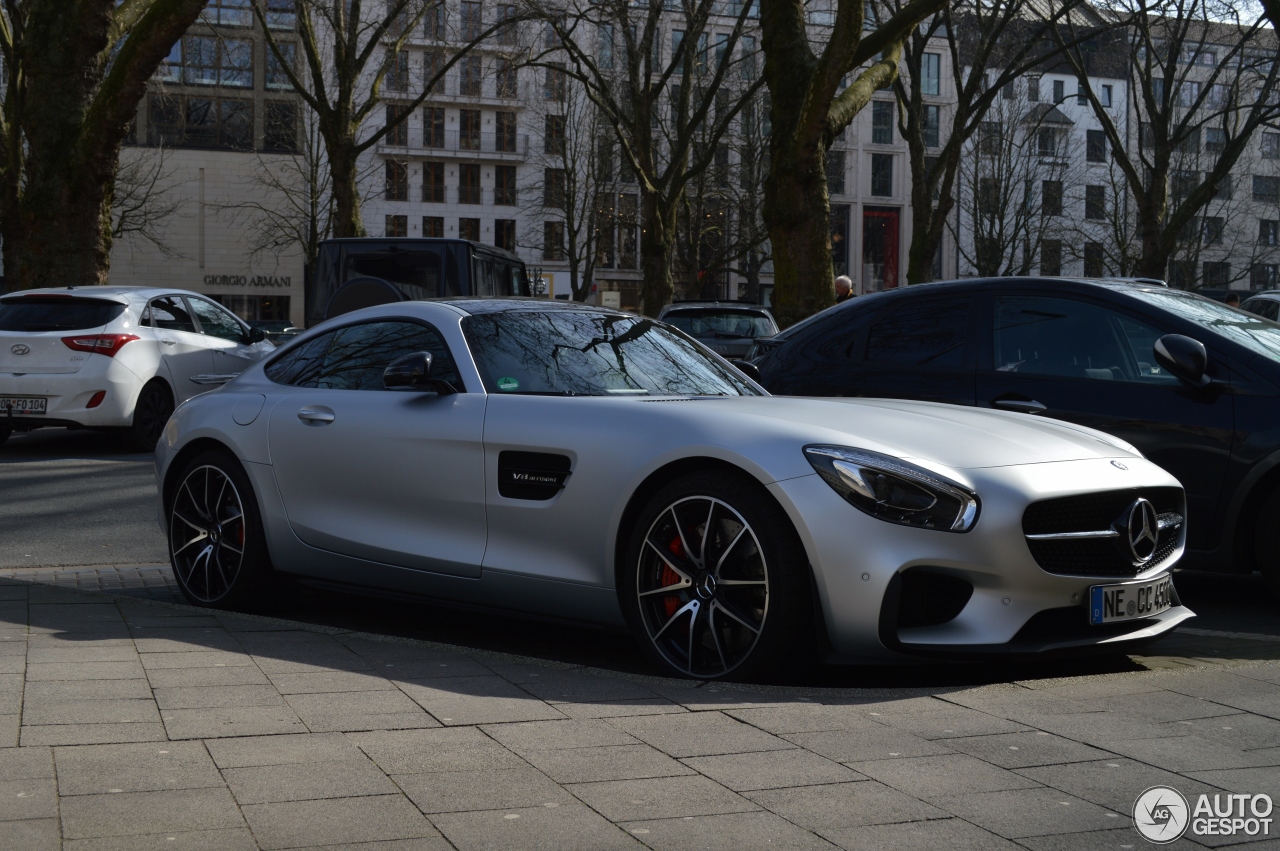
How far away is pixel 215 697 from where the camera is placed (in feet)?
14.4

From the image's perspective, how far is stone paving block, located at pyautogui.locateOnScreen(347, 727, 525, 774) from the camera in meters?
3.64

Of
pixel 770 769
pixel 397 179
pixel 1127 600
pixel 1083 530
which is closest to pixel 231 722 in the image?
pixel 770 769

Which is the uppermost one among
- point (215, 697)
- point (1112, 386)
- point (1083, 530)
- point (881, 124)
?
point (881, 124)

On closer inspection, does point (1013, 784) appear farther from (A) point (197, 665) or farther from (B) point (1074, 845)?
(A) point (197, 665)

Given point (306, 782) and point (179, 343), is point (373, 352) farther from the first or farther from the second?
point (179, 343)

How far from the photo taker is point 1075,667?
515cm

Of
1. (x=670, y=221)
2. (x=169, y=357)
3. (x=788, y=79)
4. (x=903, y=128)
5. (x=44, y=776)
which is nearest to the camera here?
(x=44, y=776)

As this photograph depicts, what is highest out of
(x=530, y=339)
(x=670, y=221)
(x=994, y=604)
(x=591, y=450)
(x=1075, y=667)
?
(x=670, y=221)

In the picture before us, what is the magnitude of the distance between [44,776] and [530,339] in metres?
2.88

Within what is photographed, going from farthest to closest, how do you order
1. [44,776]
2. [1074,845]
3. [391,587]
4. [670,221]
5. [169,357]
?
[670,221]
[169,357]
[391,587]
[44,776]
[1074,845]

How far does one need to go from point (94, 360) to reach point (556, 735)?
10.7 meters

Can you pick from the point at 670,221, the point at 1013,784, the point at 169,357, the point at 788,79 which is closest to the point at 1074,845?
the point at 1013,784

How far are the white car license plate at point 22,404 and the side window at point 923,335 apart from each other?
8662mm

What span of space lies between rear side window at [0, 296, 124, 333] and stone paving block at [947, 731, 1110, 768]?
11.4 meters
